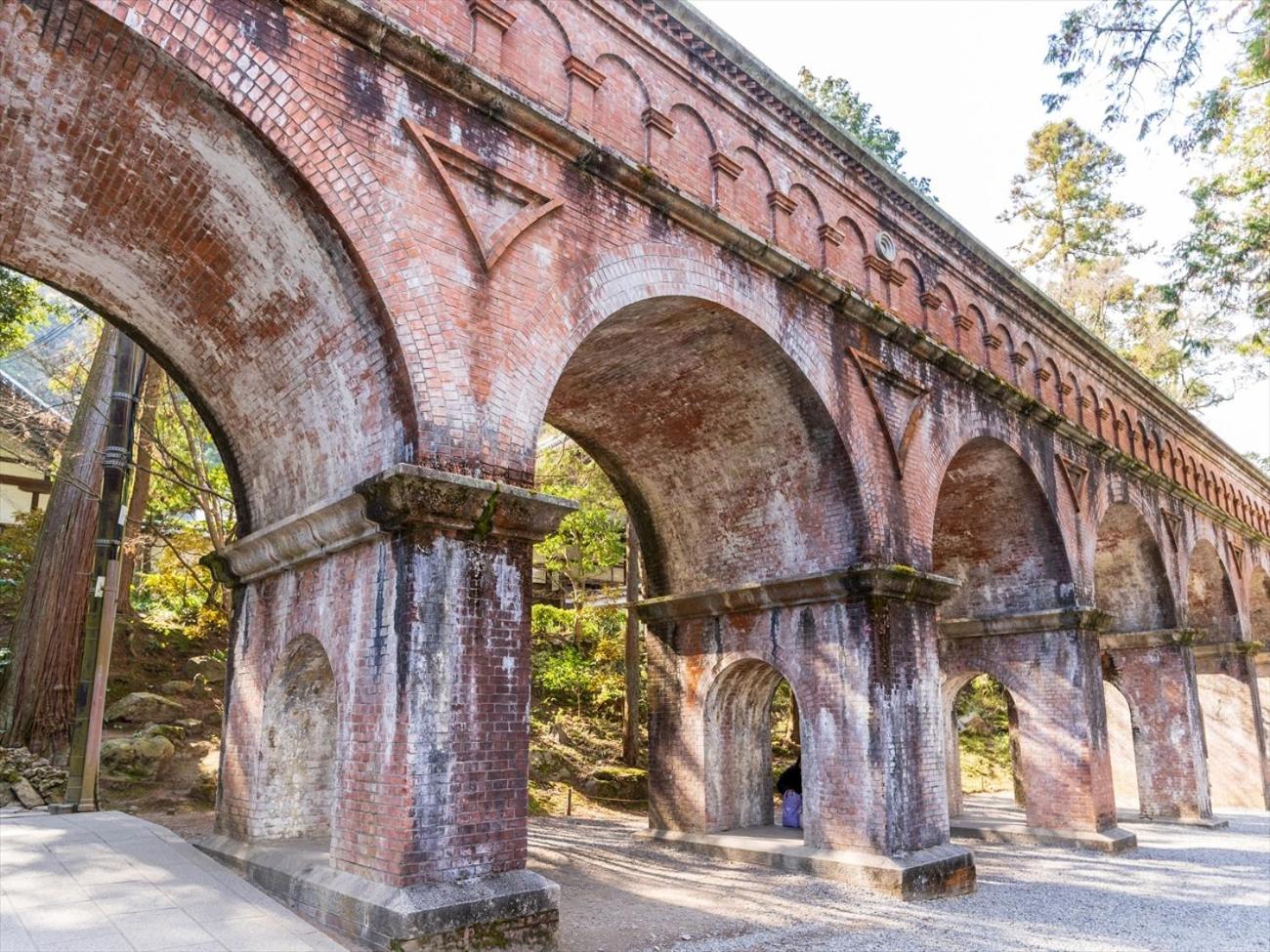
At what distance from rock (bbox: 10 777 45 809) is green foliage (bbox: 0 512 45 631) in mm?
6970

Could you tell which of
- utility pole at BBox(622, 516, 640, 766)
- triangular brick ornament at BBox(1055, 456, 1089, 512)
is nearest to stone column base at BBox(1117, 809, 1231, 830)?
triangular brick ornament at BBox(1055, 456, 1089, 512)

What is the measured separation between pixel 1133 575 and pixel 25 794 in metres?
17.4

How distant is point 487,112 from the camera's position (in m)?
7.06

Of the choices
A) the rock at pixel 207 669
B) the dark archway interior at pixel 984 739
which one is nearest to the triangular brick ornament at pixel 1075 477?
the dark archway interior at pixel 984 739

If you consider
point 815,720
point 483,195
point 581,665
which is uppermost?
point 483,195

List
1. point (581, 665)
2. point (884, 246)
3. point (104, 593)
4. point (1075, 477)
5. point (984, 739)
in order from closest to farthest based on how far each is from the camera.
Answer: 1. point (104, 593)
2. point (884, 246)
3. point (1075, 477)
4. point (581, 665)
5. point (984, 739)

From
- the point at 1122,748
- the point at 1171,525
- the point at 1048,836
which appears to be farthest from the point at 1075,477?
the point at 1122,748

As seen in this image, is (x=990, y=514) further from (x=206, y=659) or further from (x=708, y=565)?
(x=206, y=659)

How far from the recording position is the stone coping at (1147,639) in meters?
16.7

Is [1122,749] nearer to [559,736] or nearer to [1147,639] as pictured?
[1147,639]

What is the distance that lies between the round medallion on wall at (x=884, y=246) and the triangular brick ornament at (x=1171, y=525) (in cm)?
942

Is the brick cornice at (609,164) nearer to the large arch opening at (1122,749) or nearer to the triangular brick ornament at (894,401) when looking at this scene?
the triangular brick ornament at (894,401)

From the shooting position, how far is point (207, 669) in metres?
15.2

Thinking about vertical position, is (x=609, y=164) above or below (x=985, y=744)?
above
